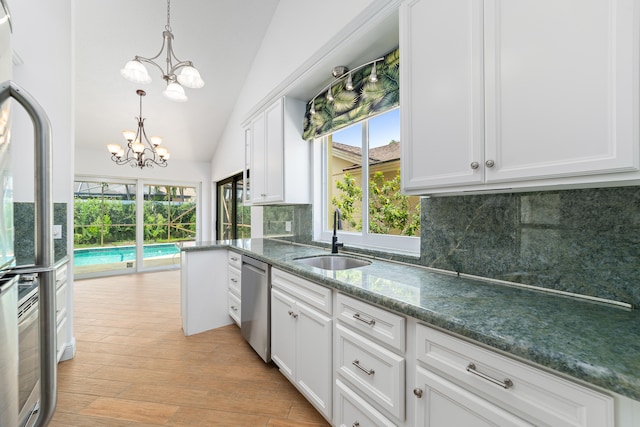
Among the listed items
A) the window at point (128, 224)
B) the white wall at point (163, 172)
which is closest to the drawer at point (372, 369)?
the window at point (128, 224)

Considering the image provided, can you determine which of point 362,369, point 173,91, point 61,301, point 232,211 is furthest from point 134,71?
point 232,211

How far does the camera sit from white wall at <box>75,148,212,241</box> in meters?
4.88

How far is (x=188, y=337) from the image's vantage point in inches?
107

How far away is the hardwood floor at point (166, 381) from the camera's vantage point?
1.66 metres

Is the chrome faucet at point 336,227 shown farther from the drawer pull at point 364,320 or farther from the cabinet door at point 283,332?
the drawer pull at point 364,320

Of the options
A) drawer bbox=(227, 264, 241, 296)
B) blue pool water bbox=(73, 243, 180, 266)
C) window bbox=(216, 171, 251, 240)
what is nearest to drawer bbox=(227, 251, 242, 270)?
drawer bbox=(227, 264, 241, 296)

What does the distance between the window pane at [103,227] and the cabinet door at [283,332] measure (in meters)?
4.76

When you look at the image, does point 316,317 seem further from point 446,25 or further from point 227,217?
point 227,217

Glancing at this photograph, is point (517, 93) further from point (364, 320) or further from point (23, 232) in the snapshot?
point (23, 232)

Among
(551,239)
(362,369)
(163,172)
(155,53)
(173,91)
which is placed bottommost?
(362,369)

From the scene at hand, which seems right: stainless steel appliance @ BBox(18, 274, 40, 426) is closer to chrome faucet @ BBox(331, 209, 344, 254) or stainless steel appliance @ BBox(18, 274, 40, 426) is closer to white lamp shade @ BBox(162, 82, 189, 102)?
chrome faucet @ BBox(331, 209, 344, 254)

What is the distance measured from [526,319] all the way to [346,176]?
1.86 meters

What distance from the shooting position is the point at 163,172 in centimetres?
559

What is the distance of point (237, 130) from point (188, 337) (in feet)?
10.7
